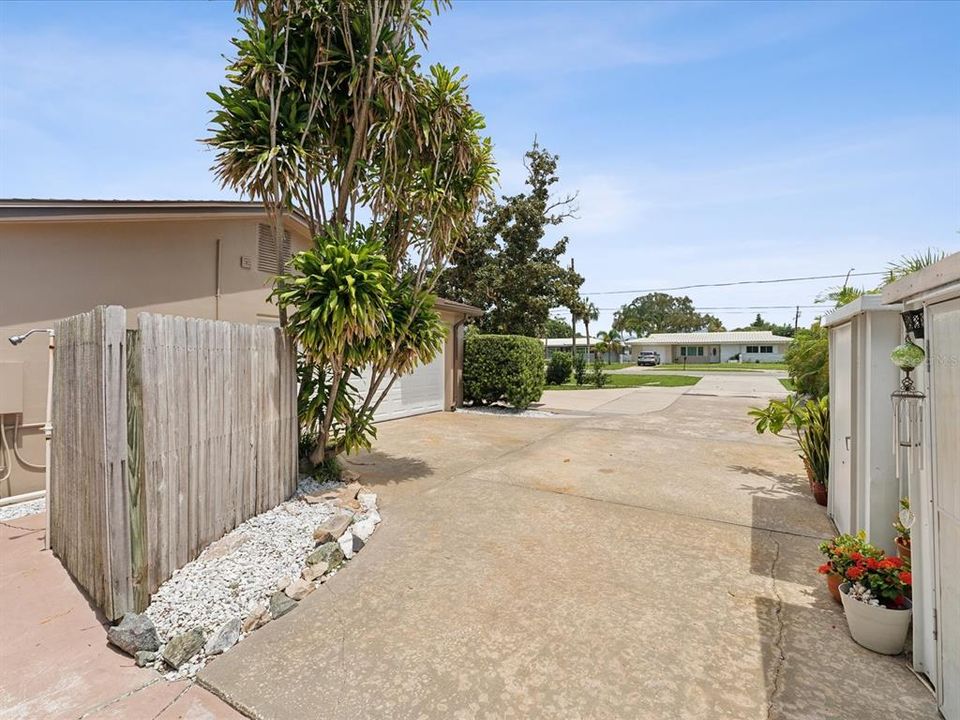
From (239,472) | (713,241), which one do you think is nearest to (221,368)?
(239,472)

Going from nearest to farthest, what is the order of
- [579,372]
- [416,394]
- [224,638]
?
[224,638]
[416,394]
[579,372]

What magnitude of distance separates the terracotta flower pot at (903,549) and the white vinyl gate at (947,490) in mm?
588

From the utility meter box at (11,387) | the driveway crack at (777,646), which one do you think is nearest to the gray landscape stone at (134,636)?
the driveway crack at (777,646)

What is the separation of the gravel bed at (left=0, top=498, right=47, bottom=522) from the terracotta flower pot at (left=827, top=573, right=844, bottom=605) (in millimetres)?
7551

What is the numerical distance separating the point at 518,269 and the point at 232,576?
61.0 feet

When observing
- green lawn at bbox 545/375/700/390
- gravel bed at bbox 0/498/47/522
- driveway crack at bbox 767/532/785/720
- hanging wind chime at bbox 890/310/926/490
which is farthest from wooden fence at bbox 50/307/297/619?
green lawn at bbox 545/375/700/390

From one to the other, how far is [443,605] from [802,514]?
4074 mm

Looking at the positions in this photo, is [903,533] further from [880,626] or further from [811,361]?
[811,361]

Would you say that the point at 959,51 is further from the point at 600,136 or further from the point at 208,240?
the point at 208,240

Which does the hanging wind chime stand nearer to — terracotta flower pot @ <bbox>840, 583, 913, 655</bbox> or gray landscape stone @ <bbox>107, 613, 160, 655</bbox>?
terracotta flower pot @ <bbox>840, 583, 913, 655</bbox>

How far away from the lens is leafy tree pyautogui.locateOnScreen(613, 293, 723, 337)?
253 ft

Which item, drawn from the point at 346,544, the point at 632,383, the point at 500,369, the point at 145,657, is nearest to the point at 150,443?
the point at 145,657

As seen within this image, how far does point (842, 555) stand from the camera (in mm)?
2930

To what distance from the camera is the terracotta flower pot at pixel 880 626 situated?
257 centimetres
